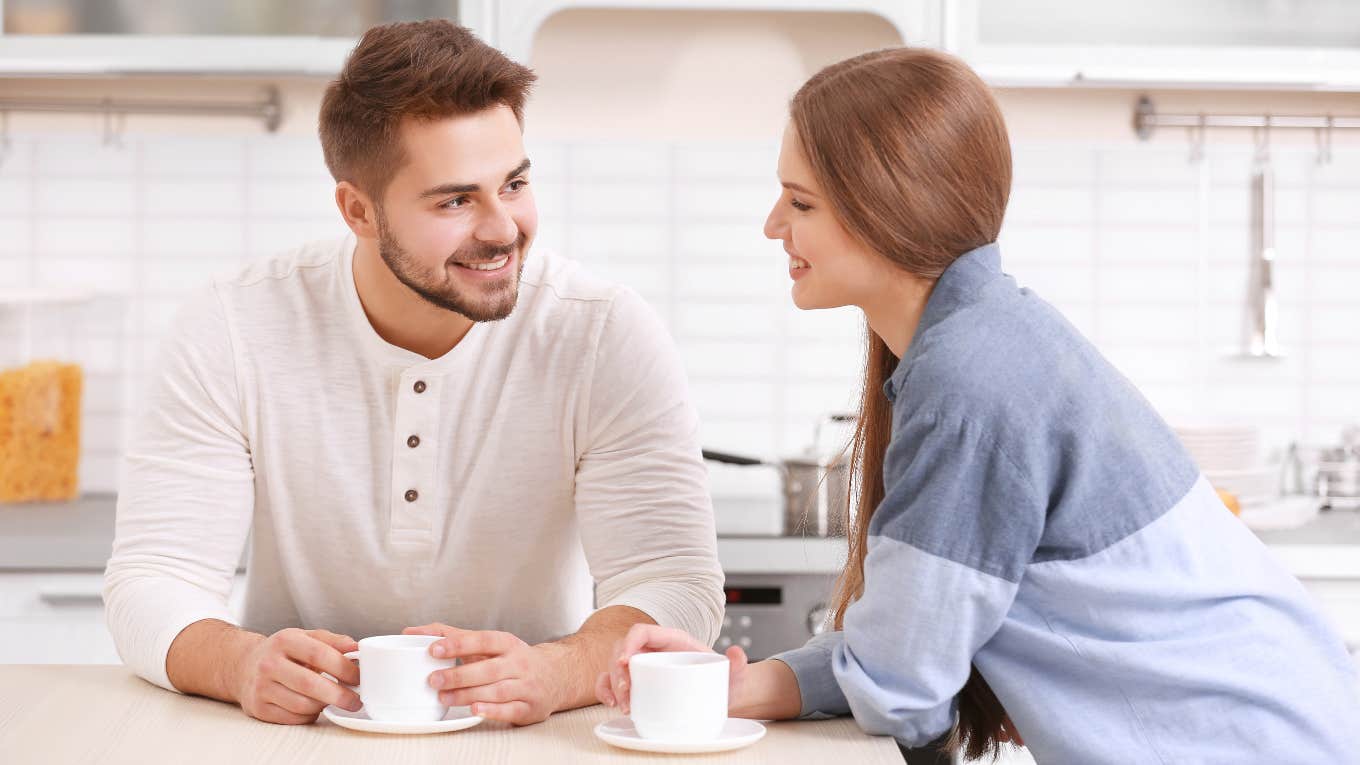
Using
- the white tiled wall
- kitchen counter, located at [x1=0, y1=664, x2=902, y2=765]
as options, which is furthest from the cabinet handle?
kitchen counter, located at [x1=0, y1=664, x2=902, y2=765]

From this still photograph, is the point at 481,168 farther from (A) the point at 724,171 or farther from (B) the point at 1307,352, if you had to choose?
(B) the point at 1307,352

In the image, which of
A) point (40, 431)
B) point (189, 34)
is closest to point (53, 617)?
point (40, 431)

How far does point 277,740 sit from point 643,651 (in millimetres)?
290

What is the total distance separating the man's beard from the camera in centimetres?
150

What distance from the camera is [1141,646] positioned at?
107 centimetres

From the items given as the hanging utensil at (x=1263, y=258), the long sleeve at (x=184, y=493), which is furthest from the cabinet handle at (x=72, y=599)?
the hanging utensil at (x=1263, y=258)

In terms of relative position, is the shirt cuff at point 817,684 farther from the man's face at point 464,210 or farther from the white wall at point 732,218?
the white wall at point 732,218

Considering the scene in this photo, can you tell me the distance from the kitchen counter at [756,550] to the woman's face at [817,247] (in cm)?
113

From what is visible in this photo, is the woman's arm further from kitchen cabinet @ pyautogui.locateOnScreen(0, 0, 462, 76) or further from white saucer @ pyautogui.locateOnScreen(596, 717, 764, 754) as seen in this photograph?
kitchen cabinet @ pyautogui.locateOnScreen(0, 0, 462, 76)

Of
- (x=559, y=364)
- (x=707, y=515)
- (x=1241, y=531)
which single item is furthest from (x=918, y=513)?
(x=559, y=364)

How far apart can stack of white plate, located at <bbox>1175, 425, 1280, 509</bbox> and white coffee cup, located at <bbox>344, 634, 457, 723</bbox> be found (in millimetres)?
1911

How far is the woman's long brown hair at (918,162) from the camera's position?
3.81 feet

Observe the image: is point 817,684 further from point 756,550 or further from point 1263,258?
point 1263,258

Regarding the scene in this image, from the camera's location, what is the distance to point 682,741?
1.07 metres
